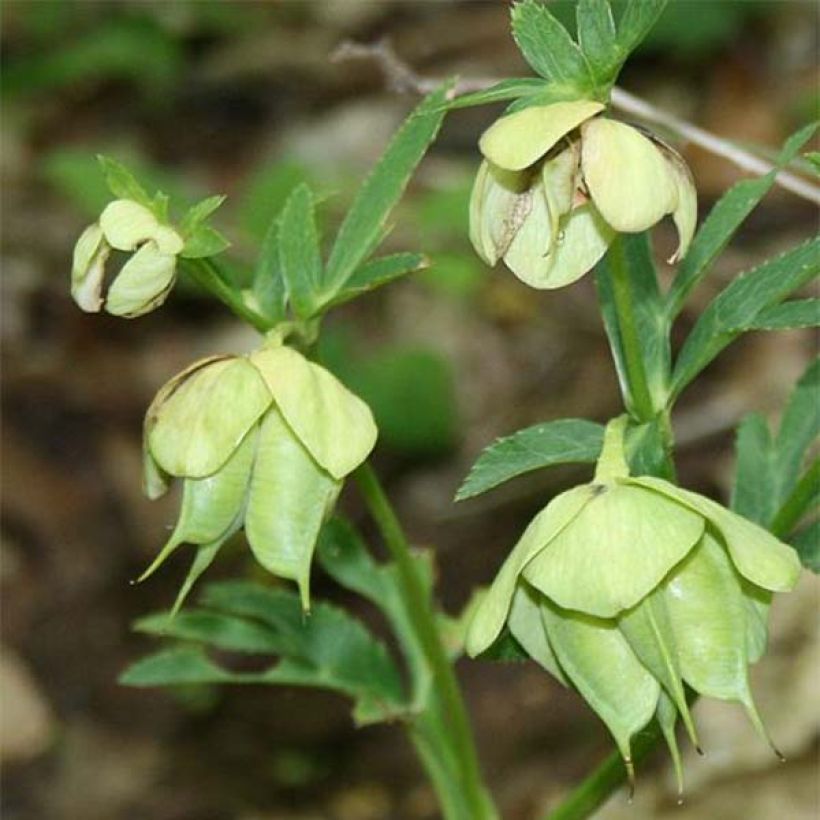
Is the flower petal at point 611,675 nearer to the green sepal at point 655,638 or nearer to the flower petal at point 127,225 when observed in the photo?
the green sepal at point 655,638

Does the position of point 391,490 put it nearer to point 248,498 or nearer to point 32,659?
point 32,659

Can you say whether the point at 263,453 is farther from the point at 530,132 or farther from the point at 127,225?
the point at 530,132

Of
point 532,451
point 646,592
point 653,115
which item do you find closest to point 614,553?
point 646,592

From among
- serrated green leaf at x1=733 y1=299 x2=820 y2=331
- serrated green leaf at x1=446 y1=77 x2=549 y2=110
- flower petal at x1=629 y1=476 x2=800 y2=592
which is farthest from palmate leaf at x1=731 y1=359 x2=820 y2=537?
serrated green leaf at x1=446 y1=77 x2=549 y2=110

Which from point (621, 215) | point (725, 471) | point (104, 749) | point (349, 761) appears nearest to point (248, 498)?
point (621, 215)

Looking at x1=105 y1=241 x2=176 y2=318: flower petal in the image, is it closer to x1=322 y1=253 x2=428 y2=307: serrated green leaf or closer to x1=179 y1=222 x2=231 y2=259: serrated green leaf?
x1=179 y1=222 x2=231 y2=259: serrated green leaf

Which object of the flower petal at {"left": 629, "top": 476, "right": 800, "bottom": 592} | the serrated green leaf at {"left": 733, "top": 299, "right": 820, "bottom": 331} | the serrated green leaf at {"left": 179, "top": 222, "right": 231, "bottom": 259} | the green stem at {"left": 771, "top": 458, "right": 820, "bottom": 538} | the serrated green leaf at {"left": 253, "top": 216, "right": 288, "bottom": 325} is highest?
→ the serrated green leaf at {"left": 179, "top": 222, "right": 231, "bottom": 259}
